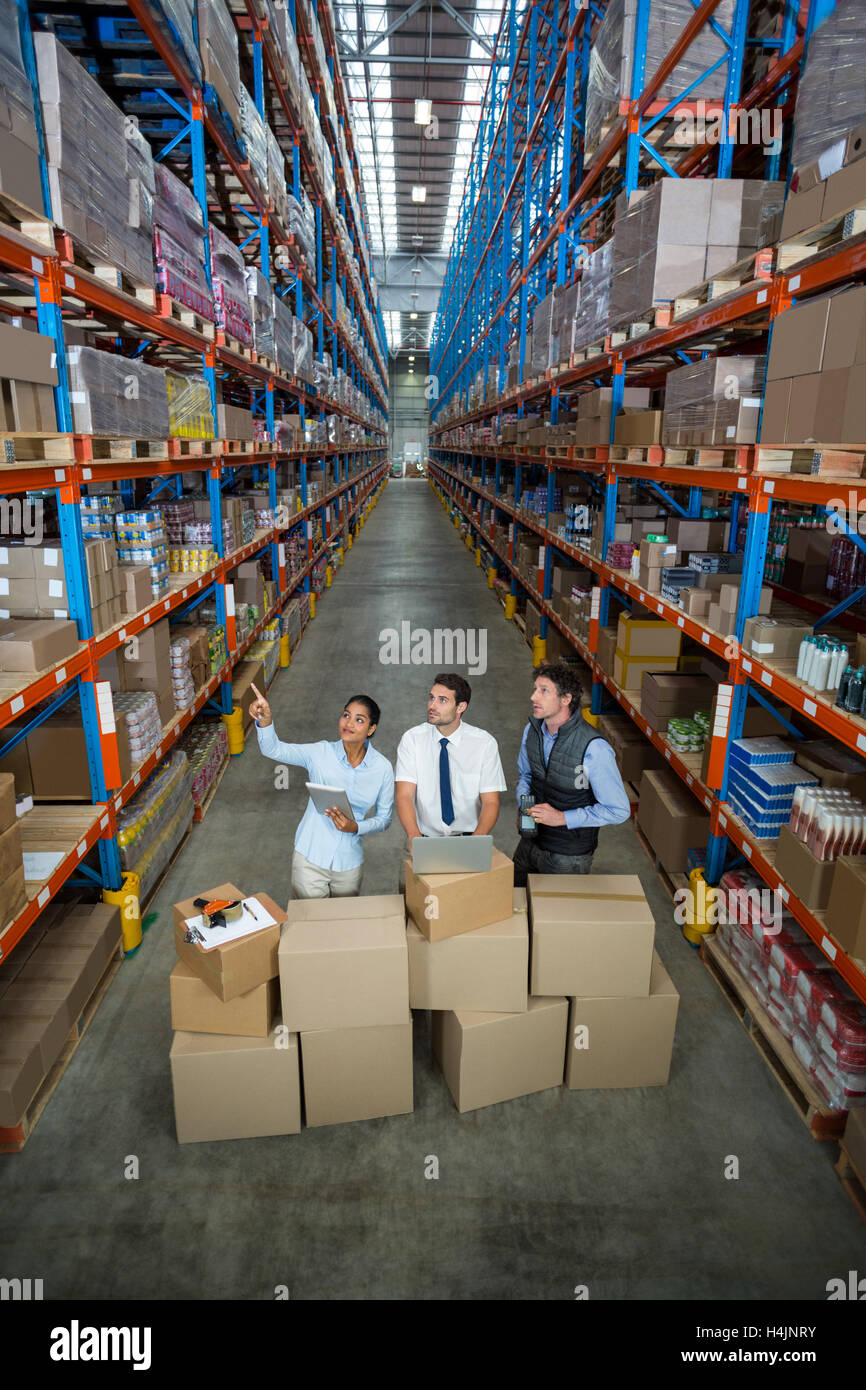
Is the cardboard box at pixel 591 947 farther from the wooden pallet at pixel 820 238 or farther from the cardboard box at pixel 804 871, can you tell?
the wooden pallet at pixel 820 238

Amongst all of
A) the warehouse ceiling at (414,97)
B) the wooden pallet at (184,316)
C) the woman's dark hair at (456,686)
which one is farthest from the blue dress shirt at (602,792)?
the warehouse ceiling at (414,97)

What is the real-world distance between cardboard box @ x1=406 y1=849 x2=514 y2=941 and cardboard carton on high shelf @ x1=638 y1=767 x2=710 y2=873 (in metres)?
1.88

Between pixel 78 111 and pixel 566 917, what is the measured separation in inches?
158

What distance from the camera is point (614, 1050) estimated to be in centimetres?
324

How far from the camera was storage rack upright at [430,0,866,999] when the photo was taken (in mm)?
3361

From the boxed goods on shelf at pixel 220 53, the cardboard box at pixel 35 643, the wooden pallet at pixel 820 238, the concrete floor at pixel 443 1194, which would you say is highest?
the boxed goods on shelf at pixel 220 53

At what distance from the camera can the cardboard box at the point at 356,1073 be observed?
2.98 meters

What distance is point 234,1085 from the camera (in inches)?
117

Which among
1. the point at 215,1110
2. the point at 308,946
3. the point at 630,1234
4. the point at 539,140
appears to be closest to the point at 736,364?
the point at 308,946

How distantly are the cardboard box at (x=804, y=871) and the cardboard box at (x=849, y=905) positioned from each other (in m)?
0.12

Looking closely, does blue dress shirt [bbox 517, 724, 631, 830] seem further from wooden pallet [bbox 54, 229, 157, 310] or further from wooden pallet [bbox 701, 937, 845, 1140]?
wooden pallet [bbox 54, 229, 157, 310]

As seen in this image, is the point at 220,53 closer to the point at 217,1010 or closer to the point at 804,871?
the point at 217,1010

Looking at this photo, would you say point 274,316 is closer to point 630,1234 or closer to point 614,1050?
point 614,1050

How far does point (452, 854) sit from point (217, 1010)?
1054 mm
